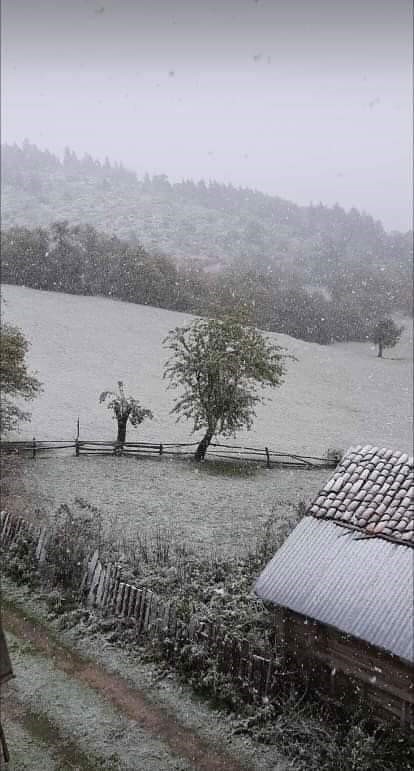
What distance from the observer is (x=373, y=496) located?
448 inches

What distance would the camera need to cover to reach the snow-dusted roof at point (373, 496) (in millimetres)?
10688

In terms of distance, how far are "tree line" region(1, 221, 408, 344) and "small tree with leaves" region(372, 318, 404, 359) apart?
1.82m

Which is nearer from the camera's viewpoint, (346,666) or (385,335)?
(346,666)

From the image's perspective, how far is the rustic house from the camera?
9641mm

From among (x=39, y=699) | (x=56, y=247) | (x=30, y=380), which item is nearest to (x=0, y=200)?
(x=56, y=247)

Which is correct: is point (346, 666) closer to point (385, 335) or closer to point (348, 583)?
point (348, 583)

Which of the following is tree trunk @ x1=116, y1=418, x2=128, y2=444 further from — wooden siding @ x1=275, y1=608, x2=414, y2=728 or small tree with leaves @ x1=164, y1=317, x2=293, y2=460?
wooden siding @ x1=275, y1=608, x2=414, y2=728

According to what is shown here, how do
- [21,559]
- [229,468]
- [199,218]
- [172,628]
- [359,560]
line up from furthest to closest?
1. [199,218]
2. [229,468]
3. [21,559]
4. [172,628]
5. [359,560]

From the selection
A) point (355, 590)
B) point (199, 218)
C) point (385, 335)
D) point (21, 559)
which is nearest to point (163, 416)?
point (21, 559)

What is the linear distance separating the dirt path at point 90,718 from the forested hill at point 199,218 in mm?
55222

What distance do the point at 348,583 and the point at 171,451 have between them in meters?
17.0

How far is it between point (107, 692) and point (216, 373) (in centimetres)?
1465

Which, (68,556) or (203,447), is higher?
(203,447)

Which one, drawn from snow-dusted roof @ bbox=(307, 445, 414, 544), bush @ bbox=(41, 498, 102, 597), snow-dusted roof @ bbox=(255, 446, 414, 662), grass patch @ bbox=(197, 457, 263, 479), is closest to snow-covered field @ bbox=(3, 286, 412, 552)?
grass patch @ bbox=(197, 457, 263, 479)
